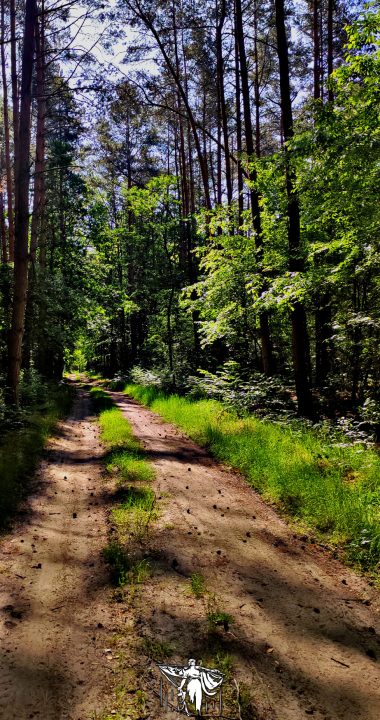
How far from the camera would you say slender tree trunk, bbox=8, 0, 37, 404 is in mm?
9586

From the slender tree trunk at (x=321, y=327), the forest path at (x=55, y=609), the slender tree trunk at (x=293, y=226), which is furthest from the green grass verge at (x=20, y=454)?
the slender tree trunk at (x=321, y=327)

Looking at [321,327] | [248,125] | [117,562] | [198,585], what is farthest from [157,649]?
[248,125]

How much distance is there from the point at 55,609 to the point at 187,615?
3.66ft

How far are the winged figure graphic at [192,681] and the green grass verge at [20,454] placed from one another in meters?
3.17

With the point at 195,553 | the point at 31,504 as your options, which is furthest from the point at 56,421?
the point at 195,553

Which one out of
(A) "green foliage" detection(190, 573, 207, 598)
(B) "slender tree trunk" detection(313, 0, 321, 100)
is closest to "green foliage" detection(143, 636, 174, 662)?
(A) "green foliage" detection(190, 573, 207, 598)

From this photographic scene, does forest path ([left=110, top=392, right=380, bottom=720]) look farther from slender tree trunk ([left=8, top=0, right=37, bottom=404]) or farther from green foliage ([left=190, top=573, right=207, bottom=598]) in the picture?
slender tree trunk ([left=8, top=0, right=37, bottom=404])

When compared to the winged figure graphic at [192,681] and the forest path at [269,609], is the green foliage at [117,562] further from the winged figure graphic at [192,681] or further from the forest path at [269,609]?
the winged figure graphic at [192,681]

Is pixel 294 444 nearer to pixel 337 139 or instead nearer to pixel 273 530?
pixel 273 530

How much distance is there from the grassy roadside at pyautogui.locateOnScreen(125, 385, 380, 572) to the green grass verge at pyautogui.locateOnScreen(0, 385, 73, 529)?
351 cm

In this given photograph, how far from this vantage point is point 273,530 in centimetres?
487

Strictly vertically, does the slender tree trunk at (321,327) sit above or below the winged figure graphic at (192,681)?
above

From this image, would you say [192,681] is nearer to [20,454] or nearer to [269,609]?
[269,609]

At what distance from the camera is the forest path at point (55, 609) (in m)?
2.51
